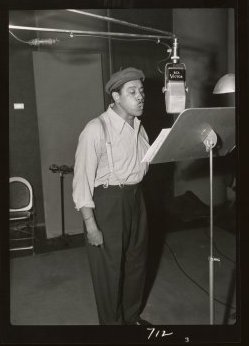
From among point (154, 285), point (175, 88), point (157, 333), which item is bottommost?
point (154, 285)

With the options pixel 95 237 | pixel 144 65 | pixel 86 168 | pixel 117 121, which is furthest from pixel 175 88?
pixel 144 65

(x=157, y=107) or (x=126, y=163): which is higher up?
(x=157, y=107)

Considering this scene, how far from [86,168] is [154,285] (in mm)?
1865

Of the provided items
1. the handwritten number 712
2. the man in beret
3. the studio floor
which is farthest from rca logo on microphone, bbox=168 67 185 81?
the studio floor

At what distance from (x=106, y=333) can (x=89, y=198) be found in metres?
0.82

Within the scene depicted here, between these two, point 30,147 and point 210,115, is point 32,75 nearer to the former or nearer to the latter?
point 30,147

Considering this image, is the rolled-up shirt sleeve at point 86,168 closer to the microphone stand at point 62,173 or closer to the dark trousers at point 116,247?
the dark trousers at point 116,247

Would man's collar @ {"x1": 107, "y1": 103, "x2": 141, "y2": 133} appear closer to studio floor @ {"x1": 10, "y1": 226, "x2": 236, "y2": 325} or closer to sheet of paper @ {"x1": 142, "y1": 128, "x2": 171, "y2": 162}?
sheet of paper @ {"x1": 142, "y1": 128, "x2": 171, "y2": 162}

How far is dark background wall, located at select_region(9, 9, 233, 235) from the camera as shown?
5.03 metres

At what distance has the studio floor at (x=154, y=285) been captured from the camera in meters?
3.10

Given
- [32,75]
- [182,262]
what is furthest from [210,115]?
[32,75]

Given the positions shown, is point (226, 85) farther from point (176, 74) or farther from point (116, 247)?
point (116, 247)

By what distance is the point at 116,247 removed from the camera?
247 centimetres

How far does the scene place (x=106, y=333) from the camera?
190 centimetres
